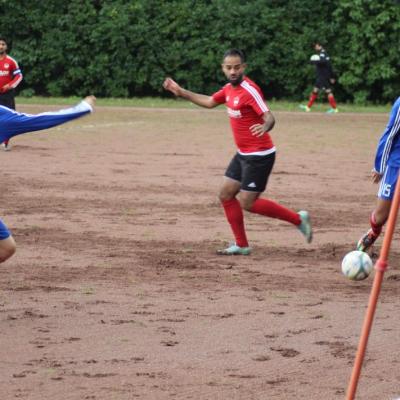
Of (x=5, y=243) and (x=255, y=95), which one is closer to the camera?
(x=5, y=243)

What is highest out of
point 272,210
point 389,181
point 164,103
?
point 389,181

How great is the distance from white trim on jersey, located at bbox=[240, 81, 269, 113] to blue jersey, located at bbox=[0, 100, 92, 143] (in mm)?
3390

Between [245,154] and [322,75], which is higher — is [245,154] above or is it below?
above

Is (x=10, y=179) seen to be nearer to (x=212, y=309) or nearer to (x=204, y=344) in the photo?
(x=212, y=309)

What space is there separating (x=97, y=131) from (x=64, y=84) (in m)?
13.6

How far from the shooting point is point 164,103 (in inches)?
1510

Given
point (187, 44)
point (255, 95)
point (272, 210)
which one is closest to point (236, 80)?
point (255, 95)

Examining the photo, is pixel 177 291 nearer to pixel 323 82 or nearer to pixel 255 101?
pixel 255 101

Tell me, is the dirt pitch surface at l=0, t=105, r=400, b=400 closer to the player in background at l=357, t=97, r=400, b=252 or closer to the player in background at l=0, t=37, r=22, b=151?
the player in background at l=357, t=97, r=400, b=252

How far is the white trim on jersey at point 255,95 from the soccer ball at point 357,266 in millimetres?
2165

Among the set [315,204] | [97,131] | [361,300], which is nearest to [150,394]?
[361,300]

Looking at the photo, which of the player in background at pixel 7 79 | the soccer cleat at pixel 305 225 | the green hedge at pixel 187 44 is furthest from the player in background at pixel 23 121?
the green hedge at pixel 187 44

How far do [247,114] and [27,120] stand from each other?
3.79m

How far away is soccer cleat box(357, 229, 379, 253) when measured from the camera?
1111 centimetres
